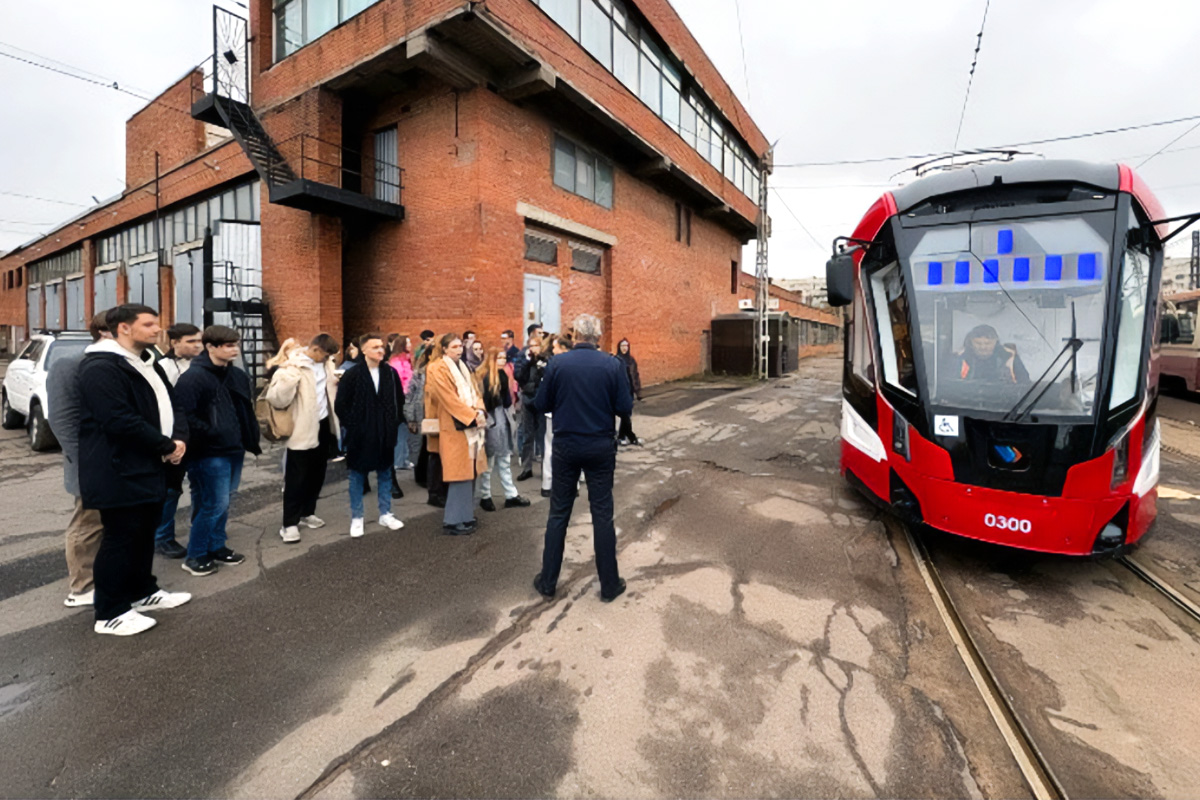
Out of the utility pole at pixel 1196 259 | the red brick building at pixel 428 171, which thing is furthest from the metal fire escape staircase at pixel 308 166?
Answer: the utility pole at pixel 1196 259

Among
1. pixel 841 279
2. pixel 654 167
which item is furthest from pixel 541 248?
pixel 841 279

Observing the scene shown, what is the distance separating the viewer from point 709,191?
1997cm

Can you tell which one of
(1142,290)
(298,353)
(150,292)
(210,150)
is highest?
(210,150)

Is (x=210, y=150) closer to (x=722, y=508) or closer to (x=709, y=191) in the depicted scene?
(x=709, y=191)

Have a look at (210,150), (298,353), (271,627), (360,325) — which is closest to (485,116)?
(360,325)

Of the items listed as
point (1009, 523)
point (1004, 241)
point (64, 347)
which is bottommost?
point (1009, 523)

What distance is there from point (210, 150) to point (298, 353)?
1511 centimetres

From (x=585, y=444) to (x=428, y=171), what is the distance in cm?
1053

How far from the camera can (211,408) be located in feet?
12.9

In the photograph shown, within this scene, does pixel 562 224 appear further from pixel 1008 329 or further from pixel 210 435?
pixel 1008 329

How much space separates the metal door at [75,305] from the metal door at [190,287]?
39.2 ft

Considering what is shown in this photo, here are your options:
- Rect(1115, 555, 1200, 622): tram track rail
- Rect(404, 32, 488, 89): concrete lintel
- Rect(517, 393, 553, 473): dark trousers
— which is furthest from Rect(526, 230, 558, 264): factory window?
Rect(1115, 555, 1200, 622): tram track rail

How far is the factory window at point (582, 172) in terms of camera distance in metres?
13.7

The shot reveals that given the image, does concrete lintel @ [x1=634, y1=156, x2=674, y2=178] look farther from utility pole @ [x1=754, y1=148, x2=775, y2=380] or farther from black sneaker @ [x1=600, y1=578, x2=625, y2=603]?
black sneaker @ [x1=600, y1=578, x2=625, y2=603]
